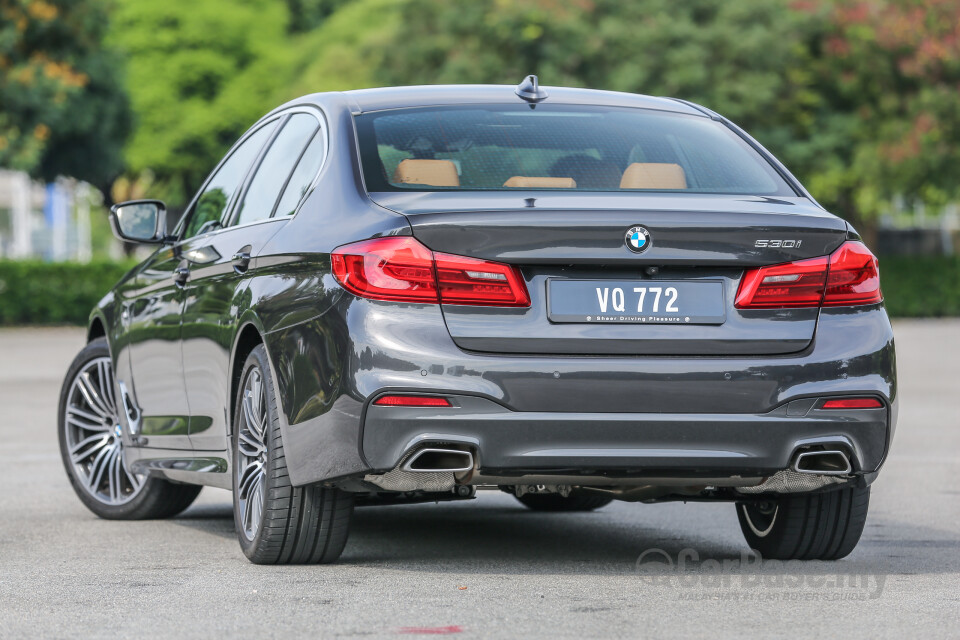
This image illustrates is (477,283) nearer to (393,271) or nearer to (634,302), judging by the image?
(393,271)

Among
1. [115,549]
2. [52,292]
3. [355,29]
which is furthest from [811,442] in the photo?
[355,29]

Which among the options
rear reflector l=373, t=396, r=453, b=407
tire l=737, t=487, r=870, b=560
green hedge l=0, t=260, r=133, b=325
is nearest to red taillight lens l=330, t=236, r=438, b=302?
rear reflector l=373, t=396, r=453, b=407

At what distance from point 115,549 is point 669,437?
2.47 metres

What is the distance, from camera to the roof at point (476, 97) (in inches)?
260

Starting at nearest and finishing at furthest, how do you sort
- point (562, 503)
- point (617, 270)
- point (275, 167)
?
point (617, 270), point (275, 167), point (562, 503)

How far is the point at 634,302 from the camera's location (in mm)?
5586

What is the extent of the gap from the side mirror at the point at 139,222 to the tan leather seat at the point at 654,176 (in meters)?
2.33

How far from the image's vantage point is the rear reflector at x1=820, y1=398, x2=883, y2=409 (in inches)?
225

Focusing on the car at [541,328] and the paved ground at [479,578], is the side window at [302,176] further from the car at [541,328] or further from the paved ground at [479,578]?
the paved ground at [479,578]

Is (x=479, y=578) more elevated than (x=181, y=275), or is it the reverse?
(x=181, y=275)

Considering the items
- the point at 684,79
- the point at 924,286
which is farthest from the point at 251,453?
the point at 684,79

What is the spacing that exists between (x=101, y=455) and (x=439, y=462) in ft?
10.0

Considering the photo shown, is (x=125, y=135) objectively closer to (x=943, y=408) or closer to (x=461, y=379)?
(x=943, y=408)

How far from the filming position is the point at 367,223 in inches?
224
